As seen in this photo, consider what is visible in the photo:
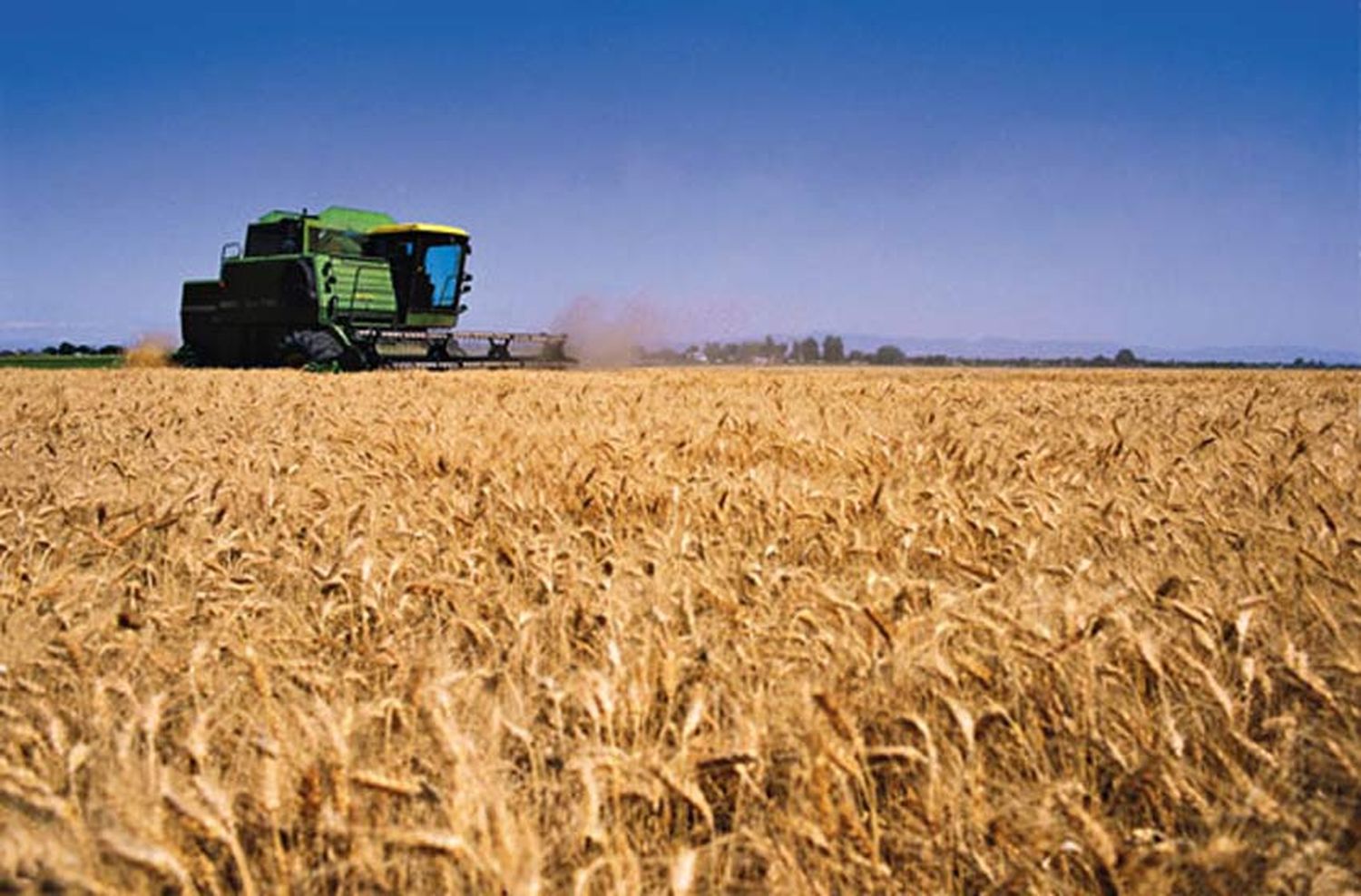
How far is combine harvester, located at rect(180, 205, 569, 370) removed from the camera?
63.4 ft

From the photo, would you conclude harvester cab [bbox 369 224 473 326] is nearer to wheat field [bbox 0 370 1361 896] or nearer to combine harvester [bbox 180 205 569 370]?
combine harvester [bbox 180 205 569 370]

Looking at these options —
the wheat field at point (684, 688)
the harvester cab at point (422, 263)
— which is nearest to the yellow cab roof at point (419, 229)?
the harvester cab at point (422, 263)

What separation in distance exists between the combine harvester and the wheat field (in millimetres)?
16195

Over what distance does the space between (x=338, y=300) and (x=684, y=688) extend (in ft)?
64.0

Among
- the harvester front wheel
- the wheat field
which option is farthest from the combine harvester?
the wheat field

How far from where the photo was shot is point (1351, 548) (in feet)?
8.50

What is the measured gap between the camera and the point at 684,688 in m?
1.72

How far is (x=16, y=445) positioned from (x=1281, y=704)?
6.69 metres

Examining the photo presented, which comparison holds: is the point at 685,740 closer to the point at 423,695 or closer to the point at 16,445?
the point at 423,695

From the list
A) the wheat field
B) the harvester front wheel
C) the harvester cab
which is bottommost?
the wheat field

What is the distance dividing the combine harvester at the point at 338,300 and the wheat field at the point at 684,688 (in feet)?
53.1

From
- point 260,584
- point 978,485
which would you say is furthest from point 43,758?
point 978,485

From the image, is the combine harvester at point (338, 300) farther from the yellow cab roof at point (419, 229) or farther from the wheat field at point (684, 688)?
the wheat field at point (684, 688)

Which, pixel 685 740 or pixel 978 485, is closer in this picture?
pixel 685 740
